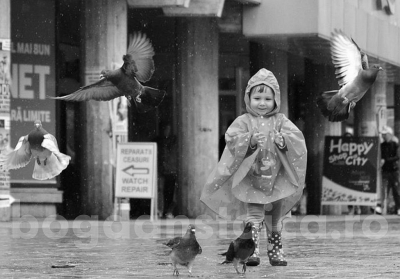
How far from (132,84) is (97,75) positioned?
9.23 metres

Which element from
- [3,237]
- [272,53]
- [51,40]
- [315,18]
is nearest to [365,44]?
[272,53]

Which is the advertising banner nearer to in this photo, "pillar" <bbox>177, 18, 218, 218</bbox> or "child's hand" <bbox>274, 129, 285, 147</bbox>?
"pillar" <bbox>177, 18, 218, 218</bbox>

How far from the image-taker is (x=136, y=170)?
1992 centimetres

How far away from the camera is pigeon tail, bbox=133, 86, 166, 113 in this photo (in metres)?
10.8

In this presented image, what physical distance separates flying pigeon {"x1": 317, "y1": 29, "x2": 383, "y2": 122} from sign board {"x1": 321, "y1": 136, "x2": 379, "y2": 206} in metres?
12.9

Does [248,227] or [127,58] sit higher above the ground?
[127,58]

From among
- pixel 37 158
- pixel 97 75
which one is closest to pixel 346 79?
pixel 37 158

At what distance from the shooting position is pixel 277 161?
10320 millimetres

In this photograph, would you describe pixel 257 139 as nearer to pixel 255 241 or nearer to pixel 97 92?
pixel 255 241

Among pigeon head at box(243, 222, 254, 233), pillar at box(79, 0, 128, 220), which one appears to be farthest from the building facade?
pigeon head at box(243, 222, 254, 233)

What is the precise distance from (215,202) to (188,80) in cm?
1195

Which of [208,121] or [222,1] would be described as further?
[208,121]

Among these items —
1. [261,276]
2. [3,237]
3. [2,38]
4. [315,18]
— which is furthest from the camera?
[315,18]

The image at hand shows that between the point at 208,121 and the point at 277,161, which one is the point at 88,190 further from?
the point at 277,161
